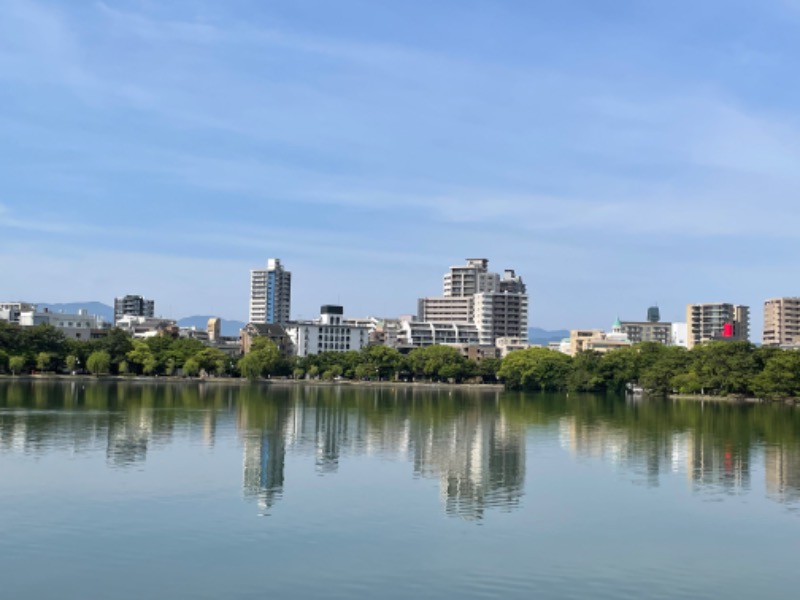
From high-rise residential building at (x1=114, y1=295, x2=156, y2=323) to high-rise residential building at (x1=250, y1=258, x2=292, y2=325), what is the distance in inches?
1138

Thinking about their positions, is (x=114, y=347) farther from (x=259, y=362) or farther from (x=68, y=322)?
(x=68, y=322)

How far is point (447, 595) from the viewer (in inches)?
587

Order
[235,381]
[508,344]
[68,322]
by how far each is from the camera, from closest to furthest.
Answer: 1. [235,381]
2. [68,322]
3. [508,344]

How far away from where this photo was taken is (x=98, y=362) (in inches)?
3519

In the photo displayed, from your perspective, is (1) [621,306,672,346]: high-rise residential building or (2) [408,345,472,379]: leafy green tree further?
(1) [621,306,672,346]: high-rise residential building

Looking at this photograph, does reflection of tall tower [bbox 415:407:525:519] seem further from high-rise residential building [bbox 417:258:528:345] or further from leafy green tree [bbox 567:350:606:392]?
high-rise residential building [bbox 417:258:528:345]

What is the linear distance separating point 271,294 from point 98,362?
265ft

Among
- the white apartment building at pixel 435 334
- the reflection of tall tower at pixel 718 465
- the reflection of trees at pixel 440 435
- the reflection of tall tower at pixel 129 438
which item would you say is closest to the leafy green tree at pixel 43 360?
the reflection of trees at pixel 440 435

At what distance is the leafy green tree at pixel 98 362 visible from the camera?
89.4 metres

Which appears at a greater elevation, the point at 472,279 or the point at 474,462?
the point at 472,279


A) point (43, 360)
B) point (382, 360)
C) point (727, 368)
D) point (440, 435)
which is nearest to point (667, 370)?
point (727, 368)

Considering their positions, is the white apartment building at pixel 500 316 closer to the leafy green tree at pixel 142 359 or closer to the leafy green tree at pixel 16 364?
the leafy green tree at pixel 142 359

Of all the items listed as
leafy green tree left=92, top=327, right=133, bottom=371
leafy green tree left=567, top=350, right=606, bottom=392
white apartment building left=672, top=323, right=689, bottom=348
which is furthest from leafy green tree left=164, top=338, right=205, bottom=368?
white apartment building left=672, top=323, right=689, bottom=348

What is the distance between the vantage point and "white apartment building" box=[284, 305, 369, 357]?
4796 inches
